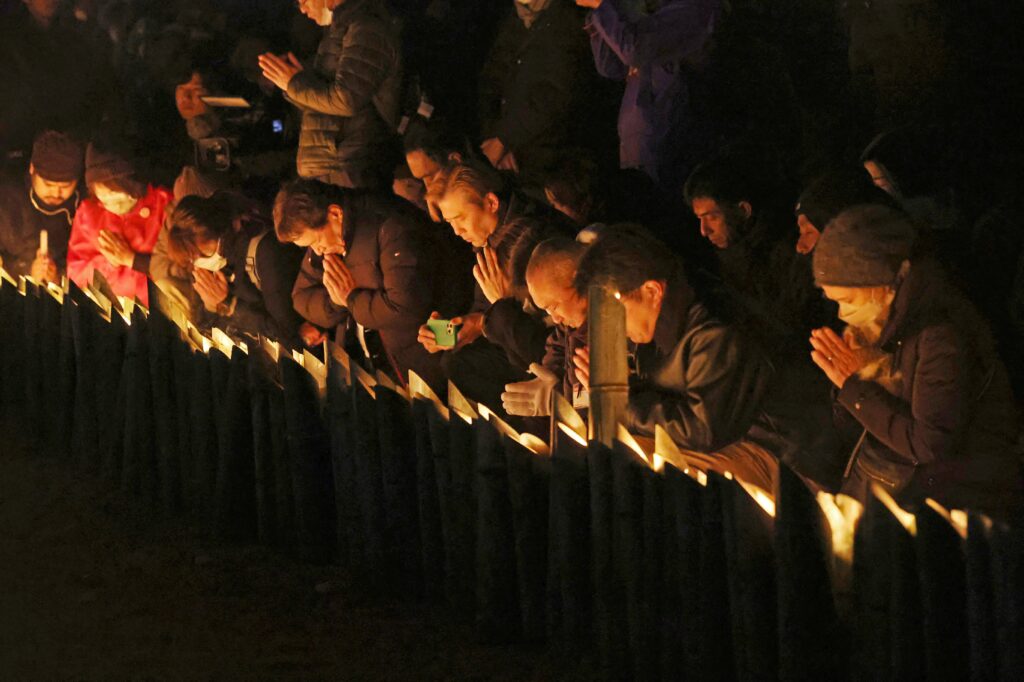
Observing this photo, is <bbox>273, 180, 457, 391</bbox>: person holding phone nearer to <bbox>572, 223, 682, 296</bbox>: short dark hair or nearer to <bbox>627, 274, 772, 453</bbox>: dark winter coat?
<bbox>572, 223, 682, 296</bbox>: short dark hair

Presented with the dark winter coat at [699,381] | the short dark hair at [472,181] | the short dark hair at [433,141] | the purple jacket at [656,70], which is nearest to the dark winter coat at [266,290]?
the short dark hair at [433,141]

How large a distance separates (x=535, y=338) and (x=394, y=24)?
120 inches

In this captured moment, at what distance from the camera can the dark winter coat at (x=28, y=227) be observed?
40.3 feet

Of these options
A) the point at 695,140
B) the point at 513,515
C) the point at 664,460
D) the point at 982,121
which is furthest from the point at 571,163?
the point at 664,460

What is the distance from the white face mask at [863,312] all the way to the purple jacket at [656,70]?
2915 mm

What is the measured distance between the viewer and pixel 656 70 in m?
8.58

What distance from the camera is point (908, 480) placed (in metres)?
5.64

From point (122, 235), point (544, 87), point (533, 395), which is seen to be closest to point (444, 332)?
point (533, 395)

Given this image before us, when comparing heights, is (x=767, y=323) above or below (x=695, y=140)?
below

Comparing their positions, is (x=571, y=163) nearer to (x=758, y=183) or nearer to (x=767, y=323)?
(x=758, y=183)

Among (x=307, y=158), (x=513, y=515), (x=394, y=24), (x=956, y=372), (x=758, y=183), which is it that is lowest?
(x=513, y=515)

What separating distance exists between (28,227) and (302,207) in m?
4.86

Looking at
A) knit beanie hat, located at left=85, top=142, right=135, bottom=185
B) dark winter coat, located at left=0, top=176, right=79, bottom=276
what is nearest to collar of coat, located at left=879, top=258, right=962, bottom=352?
knit beanie hat, located at left=85, top=142, right=135, bottom=185

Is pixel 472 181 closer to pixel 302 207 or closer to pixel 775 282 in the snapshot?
pixel 302 207
